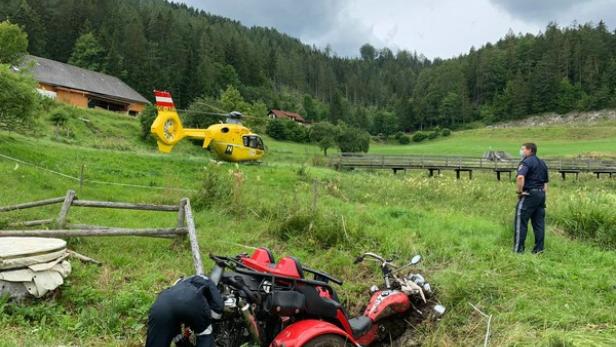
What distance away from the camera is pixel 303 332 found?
3621mm

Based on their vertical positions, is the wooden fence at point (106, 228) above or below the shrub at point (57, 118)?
below

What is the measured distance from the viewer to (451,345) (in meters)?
4.66

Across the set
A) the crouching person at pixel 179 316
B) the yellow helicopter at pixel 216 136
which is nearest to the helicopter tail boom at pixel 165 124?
the yellow helicopter at pixel 216 136

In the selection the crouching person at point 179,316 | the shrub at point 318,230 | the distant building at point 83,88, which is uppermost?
the distant building at point 83,88

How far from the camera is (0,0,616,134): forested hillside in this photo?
6400 cm

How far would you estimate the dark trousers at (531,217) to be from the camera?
751cm

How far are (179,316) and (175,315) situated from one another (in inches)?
1.1

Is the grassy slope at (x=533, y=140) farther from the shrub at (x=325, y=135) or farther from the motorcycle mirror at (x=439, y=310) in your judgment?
the motorcycle mirror at (x=439, y=310)

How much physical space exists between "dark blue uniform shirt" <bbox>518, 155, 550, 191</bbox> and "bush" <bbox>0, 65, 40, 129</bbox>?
49.4 ft

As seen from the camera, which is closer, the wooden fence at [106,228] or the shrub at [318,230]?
the wooden fence at [106,228]

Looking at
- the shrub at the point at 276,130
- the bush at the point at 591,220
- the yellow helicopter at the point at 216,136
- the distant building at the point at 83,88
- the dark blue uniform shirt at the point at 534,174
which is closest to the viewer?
the dark blue uniform shirt at the point at 534,174

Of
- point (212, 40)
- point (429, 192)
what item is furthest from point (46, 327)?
point (212, 40)

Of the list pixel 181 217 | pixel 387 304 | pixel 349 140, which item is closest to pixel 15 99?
pixel 181 217

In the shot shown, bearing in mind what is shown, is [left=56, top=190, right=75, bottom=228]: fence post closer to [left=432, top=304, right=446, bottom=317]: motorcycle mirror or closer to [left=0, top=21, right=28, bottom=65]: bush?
[left=432, top=304, right=446, bottom=317]: motorcycle mirror
